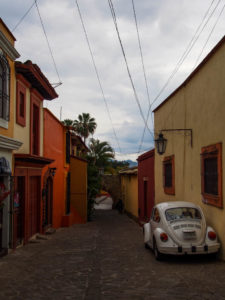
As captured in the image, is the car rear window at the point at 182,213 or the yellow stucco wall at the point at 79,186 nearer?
the car rear window at the point at 182,213

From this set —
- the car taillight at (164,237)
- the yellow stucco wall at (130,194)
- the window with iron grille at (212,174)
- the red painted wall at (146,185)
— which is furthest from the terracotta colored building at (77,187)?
the car taillight at (164,237)

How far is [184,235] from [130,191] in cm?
2057

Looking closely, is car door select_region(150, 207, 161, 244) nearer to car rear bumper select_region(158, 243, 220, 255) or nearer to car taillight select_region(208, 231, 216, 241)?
car rear bumper select_region(158, 243, 220, 255)

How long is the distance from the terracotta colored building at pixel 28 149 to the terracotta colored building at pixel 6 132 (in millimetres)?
452

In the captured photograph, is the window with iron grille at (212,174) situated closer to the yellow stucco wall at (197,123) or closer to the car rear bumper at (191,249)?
the yellow stucco wall at (197,123)

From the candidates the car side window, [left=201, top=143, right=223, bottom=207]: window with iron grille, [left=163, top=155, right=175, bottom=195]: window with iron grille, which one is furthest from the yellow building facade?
[left=201, top=143, right=223, bottom=207]: window with iron grille

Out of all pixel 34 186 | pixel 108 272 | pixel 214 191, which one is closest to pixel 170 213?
pixel 214 191

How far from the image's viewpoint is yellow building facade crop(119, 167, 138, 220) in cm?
2499

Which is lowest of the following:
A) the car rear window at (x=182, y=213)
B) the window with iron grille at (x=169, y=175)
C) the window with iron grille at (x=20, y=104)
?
the car rear window at (x=182, y=213)

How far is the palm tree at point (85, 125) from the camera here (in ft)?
147

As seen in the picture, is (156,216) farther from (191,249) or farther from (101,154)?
(101,154)

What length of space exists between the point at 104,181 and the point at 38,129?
21187 millimetres

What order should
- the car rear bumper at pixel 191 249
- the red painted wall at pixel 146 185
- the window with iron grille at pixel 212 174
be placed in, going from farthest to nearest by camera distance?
1. the red painted wall at pixel 146 185
2. the window with iron grille at pixel 212 174
3. the car rear bumper at pixel 191 249

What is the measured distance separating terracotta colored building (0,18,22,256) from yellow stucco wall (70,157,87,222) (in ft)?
38.7
